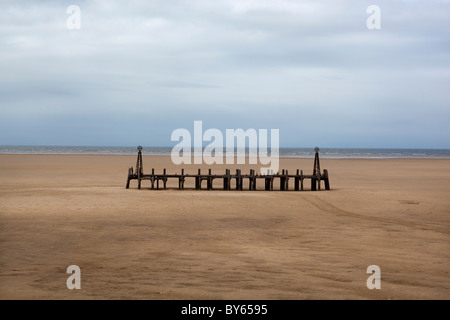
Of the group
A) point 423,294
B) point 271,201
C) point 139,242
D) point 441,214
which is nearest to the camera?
point 423,294

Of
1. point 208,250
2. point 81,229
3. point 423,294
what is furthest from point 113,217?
point 423,294

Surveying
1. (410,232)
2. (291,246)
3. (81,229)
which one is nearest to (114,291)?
(291,246)

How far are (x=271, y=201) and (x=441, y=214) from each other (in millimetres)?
6640

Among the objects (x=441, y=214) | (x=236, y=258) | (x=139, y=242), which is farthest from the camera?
(x=441, y=214)

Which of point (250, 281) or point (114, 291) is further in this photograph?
point (250, 281)

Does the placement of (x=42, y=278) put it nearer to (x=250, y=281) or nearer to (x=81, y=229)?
(x=250, y=281)

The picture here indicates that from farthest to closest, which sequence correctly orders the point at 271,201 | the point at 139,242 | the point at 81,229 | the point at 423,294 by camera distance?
the point at 271,201 → the point at 81,229 → the point at 139,242 → the point at 423,294

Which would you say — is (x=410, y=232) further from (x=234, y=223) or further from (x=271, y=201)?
(x=271, y=201)

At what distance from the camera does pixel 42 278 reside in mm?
8938

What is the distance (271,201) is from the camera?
829 inches

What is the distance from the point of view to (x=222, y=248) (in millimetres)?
11711

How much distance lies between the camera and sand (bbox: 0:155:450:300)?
27.7ft

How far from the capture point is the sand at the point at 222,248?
843cm

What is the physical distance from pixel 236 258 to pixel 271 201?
1053 cm
